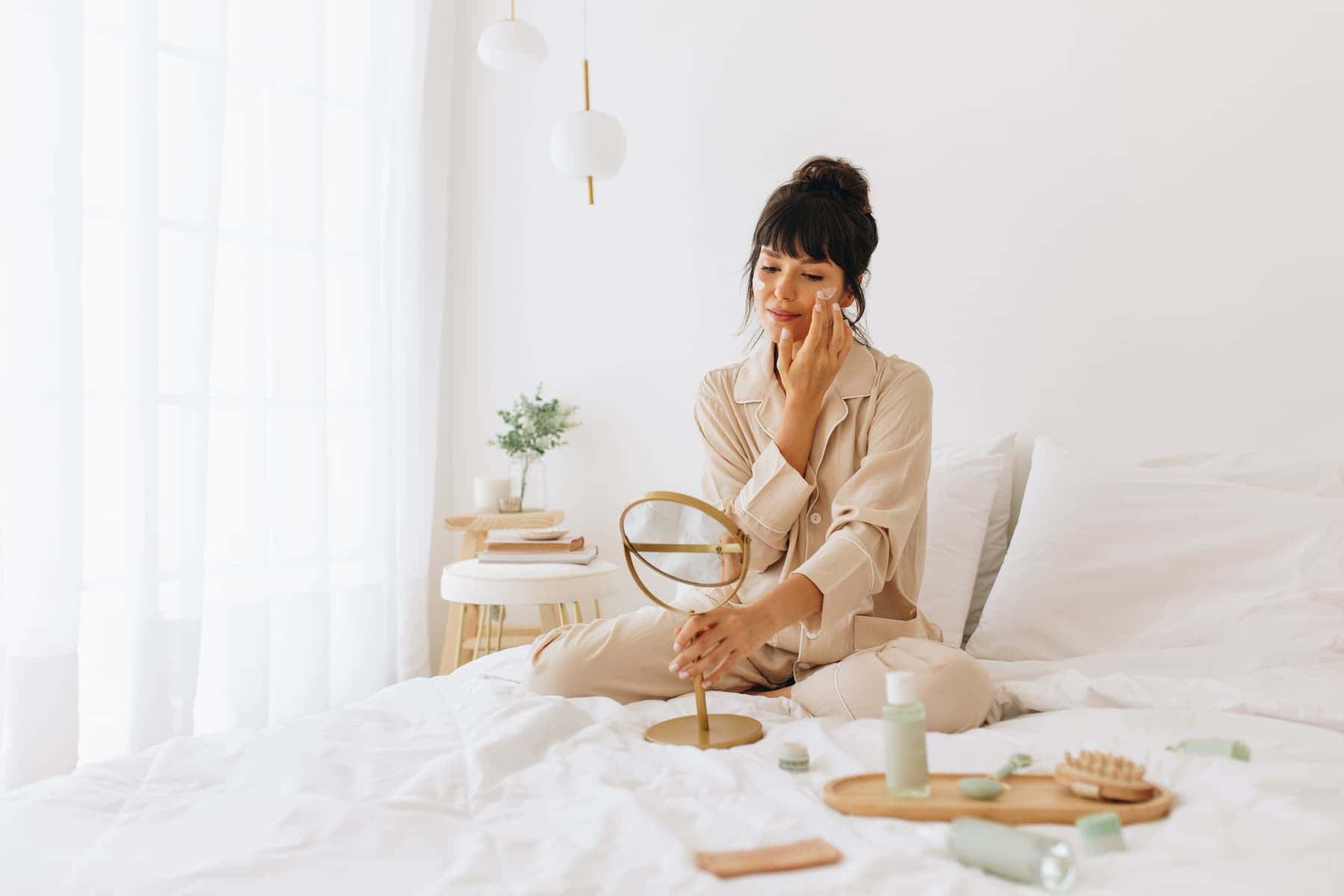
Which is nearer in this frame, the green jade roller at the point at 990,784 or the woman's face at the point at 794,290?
the green jade roller at the point at 990,784

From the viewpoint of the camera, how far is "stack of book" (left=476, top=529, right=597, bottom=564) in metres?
2.43

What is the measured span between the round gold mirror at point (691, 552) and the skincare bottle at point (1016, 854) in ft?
1.53

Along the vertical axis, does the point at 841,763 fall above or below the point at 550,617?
above

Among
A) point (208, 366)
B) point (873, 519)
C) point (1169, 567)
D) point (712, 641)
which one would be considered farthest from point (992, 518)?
point (208, 366)

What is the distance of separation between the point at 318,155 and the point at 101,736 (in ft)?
5.19

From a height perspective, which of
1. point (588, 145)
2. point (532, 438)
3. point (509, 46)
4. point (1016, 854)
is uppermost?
point (509, 46)

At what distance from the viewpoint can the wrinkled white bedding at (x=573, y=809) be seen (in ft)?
2.44

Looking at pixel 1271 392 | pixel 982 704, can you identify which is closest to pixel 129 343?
pixel 982 704

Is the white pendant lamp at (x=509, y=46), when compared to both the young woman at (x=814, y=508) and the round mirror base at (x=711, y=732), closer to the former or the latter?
the young woman at (x=814, y=508)

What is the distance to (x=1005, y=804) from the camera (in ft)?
2.85

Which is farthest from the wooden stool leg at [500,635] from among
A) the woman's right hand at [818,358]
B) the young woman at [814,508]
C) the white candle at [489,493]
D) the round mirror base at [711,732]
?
the round mirror base at [711,732]

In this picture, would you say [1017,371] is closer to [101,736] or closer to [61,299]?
[61,299]

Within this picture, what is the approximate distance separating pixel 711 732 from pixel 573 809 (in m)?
0.36

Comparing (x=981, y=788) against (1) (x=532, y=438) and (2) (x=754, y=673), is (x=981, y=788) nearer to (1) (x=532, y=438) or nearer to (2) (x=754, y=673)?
(2) (x=754, y=673)
